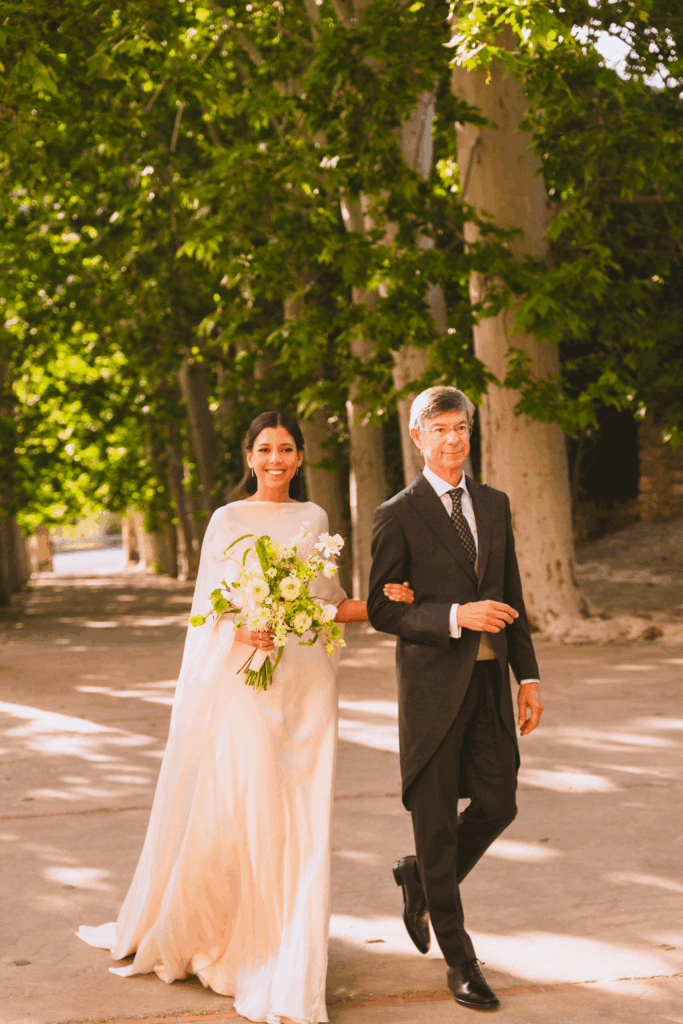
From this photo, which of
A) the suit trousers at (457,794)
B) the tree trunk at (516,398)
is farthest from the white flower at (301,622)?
the tree trunk at (516,398)

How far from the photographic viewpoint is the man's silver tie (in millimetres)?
3867

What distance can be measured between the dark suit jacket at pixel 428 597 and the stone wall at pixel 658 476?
60.9ft

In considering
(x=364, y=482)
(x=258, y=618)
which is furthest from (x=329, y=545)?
(x=364, y=482)

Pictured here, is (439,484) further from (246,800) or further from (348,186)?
(348,186)

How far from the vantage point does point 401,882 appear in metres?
4.07

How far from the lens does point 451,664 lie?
12.4 ft

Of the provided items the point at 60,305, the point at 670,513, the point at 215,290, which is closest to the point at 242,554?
the point at 215,290

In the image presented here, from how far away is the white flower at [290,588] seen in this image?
12.4 ft

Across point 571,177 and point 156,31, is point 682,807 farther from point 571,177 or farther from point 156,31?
point 156,31

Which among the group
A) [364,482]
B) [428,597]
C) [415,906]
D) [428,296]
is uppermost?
[428,296]

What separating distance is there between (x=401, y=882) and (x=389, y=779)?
9.97 feet

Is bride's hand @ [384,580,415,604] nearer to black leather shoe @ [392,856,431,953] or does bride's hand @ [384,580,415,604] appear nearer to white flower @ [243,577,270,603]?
white flower @ [243,577,270,603]

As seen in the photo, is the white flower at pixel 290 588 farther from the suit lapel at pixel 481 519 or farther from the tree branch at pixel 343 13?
the tree branch at pixel 343 13

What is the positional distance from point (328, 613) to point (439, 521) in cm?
51
